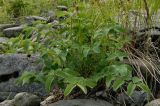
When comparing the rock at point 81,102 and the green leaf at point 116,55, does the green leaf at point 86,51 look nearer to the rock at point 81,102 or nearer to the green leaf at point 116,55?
the green leaf at point 116,55

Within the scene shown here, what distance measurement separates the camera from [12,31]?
20.7 feet

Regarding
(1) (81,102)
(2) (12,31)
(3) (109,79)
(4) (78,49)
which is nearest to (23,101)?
(1) (81,102)

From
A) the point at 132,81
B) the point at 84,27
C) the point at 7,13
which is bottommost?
the point at 7,13

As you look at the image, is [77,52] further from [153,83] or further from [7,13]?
[7,13]

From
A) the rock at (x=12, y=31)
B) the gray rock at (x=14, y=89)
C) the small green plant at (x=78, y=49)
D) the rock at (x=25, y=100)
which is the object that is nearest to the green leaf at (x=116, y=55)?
the small green plant at (x=78, y=49)

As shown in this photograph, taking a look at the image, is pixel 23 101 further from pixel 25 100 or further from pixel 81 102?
pixel 81 102

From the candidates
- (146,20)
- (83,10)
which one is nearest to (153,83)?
(146,20)

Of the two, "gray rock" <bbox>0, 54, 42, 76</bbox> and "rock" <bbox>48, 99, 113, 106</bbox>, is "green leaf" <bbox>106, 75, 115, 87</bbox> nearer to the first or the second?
"rock" <bbox>48, 99, 113, 106</bbox>

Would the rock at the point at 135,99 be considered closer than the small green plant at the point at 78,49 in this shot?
No

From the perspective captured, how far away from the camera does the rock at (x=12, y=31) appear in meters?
6.23

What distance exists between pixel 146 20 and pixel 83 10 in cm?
59

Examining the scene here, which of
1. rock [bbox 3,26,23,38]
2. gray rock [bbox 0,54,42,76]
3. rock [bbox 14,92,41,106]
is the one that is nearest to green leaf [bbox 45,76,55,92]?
rock [bbox 14,92,41,106]

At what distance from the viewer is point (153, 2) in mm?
3129

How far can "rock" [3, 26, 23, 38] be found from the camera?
6234 millimetres
